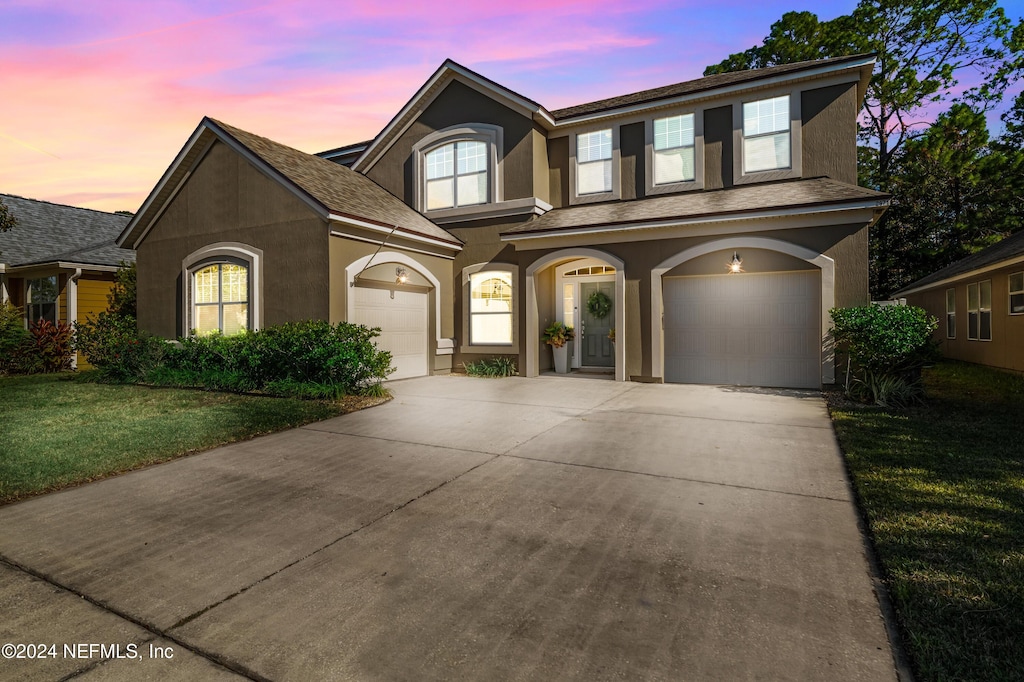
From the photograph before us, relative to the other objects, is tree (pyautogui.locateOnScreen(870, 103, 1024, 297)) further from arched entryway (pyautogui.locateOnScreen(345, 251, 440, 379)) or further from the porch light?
arched entryway (pyautogui.locateOnScreen(345, 251, 440, 379))

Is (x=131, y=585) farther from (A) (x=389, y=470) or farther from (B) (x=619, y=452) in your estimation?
(B) (x=619, y=452)

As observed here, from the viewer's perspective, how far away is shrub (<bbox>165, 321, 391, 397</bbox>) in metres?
9.69

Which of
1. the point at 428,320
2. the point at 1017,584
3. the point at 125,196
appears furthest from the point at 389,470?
the point at 125,196

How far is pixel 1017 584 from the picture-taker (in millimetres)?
2924

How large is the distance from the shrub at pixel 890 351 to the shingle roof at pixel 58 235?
Result: 21.2m

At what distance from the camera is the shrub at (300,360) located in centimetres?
969

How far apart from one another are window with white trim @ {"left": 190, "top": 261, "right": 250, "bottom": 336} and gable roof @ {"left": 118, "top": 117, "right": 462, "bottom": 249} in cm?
232

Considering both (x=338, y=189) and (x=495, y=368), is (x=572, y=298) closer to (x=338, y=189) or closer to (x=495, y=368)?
(x=495, y=368)

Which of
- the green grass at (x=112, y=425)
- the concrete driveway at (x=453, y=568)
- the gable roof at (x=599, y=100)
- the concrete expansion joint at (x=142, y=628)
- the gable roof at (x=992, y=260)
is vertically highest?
the gable roof at (x=599, y=100)

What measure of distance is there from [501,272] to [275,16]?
7.21m

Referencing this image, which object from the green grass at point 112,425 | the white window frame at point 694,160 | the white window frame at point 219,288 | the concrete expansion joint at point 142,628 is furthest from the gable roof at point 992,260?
the white window frame at point 219,288

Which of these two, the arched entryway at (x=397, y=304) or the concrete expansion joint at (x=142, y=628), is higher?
the arched entryway at (x=397, y=304)

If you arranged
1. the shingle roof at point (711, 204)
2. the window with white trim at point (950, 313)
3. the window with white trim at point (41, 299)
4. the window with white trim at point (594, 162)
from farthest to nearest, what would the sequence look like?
the window with white trim at point (950, 313), the window with white trim at point (41, 299), the window with white trim at point (594, 162), the shingle roof at point (711, 204)

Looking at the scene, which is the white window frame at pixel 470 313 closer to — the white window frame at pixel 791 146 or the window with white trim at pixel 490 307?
the window with white trim at pixel 490 307
